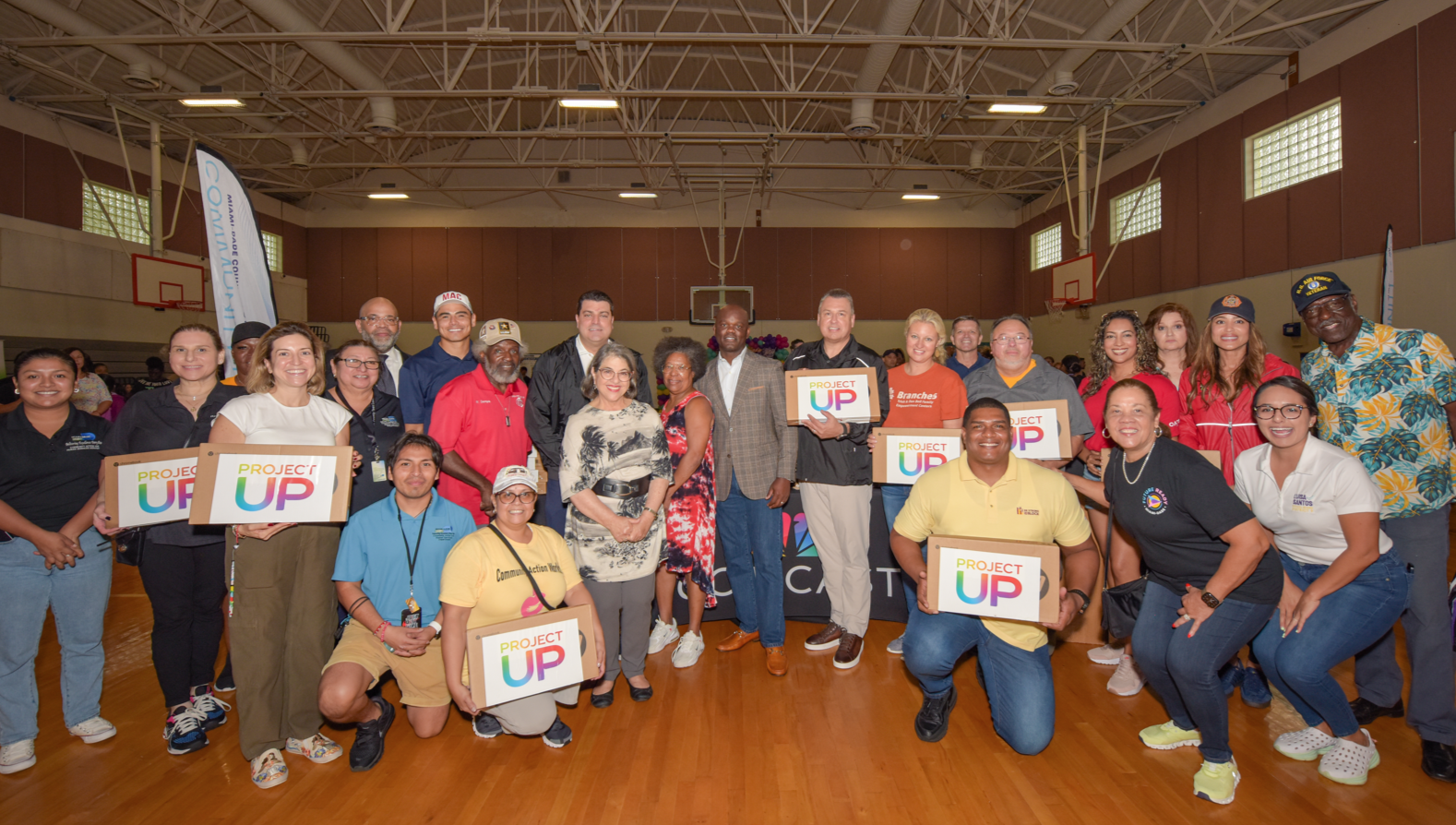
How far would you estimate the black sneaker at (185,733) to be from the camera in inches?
117

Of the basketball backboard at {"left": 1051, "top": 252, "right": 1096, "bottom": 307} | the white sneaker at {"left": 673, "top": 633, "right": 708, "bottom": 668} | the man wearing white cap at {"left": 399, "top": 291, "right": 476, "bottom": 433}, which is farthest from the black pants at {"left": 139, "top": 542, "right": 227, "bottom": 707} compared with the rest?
the basketball backboard at {"left": 1051, "top": 252, "right": 1096, "bottom": 307}

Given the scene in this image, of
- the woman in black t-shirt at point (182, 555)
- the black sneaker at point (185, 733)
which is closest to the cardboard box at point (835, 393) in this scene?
the woman in black t-shirt at point (182, 555)

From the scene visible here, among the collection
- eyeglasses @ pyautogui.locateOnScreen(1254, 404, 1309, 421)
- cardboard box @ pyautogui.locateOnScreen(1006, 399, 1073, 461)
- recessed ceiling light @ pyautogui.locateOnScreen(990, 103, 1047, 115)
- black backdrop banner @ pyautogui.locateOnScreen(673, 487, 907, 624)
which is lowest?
black backdrop banner @ pyautogui.locateOnScreen(673, 487, 907, 624)

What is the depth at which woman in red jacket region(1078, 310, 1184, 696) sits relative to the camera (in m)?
3.46

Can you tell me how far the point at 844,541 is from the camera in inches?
149

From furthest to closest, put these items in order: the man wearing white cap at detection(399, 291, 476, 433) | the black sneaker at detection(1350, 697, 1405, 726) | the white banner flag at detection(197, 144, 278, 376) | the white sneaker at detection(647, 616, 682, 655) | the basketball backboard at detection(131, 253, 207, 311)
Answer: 1. the basketball backboard at detection(131, 253, 207, 311)
2. the white banner flag at detection(197, 144, 278, 376)
3. the white sneaker at detection(647, 616, 682, 655)
4. the man wearing white cap at detection(399, 291, 476, 433)
5. the black sneaker at detection(1350, 697, 1405, 726)

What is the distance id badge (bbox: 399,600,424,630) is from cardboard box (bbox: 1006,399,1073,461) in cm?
292

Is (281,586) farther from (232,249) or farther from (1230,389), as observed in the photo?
(1230,389)

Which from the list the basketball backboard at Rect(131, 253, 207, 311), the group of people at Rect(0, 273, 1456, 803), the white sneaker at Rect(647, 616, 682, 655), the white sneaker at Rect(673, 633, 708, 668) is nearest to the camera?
the group of people at Rect(0, 273, 1456, 803)

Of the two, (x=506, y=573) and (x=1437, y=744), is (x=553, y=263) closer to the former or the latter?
(x=506, y=573)

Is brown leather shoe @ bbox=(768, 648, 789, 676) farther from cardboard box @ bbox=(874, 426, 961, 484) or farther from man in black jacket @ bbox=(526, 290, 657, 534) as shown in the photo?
man in black jacket @ bbox=(526, 290, 657, 534)

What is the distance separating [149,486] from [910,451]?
335 centimetres

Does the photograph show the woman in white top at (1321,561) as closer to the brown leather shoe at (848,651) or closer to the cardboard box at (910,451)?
the cardboard box at (910,451)

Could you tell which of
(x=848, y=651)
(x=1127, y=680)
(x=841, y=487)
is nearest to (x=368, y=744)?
(x=848, y=651)
